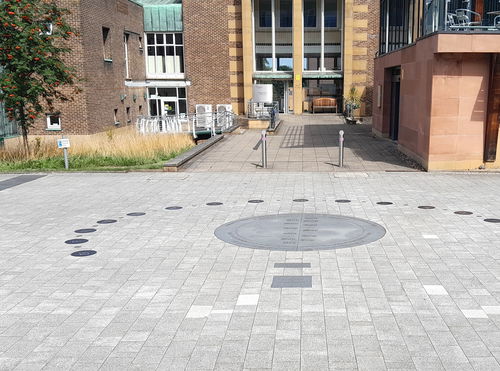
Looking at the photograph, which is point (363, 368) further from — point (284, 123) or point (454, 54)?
point (284, 123)

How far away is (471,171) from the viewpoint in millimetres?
15789

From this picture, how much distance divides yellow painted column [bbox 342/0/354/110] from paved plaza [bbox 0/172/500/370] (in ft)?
102

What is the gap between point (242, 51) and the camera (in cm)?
4253

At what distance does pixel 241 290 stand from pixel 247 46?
36979 mm

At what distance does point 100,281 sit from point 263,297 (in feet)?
7.68

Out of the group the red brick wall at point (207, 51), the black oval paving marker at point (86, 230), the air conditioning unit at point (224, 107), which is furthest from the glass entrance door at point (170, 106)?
the black oval paving marker at point (86, 230)

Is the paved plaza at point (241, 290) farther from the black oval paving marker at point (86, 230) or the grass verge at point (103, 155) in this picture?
the grass verge at point (103, 155)

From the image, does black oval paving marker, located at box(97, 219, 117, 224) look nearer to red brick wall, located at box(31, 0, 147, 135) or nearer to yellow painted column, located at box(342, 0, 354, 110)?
red brick wall, located at box(31, 0, 147, 135)

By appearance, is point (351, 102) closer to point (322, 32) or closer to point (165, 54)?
point (322, 32)

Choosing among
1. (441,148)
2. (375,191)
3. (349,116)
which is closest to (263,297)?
(375,191)

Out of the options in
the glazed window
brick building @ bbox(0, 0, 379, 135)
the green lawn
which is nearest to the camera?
the green lawn

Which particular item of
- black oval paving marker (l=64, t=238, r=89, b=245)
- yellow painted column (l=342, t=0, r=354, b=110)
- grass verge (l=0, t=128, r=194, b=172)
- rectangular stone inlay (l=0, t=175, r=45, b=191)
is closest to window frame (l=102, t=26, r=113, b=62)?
grass verge (l=0, t=128, r=194, b=172)

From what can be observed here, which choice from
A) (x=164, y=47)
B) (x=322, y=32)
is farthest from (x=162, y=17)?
(x=322, y=32)

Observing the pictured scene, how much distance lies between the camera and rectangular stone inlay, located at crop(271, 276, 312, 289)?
23.1ft
